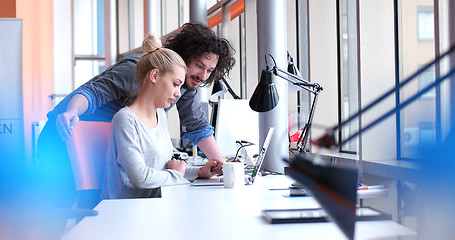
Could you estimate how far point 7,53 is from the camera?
5.33 m

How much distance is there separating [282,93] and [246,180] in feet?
2.19

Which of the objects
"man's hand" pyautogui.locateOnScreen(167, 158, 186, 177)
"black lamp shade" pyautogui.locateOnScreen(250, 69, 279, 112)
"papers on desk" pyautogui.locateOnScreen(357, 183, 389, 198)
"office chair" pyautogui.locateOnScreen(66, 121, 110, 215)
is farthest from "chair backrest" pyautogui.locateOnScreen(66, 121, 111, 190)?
"papers on desk" pyautogui.locateOnScreen(357, 183, 389, 198)

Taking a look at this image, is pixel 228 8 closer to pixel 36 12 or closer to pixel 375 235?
pixel 36 12

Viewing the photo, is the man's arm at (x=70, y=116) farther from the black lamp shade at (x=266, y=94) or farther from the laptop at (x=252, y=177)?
the black lamp shade at (x=266, y=94)

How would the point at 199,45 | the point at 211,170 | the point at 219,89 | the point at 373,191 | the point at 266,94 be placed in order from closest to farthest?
the point at 373,191 < the point at 266,94 < the point at 211,170 < the point at 199,45 < the point at 219,89

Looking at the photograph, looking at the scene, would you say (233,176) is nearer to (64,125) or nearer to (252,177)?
(252,177)

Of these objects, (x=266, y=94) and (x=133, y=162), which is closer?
(x=133, y=162)

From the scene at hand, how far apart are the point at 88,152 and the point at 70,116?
0.19 m

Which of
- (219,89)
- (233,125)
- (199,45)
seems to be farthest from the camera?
(219,89)

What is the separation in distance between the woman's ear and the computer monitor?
132 centimetres

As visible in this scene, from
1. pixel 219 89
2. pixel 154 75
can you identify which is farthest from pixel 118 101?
pixel 219 89

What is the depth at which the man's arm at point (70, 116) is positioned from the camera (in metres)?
1.73

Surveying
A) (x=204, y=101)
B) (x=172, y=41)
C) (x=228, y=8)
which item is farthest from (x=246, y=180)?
(x=228, y=8)

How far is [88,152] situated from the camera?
1.89 metres
